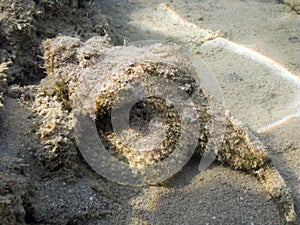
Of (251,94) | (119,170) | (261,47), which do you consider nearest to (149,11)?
(261,47)

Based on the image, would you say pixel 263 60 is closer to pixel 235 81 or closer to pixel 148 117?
pixel 235 81

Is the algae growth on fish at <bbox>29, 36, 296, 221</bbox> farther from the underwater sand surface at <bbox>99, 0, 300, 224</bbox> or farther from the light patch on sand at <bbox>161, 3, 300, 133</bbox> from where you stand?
the light patch on sand at <bbox>161, 3, 300, 133</bbox>

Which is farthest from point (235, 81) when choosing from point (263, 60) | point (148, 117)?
point (148, 117)

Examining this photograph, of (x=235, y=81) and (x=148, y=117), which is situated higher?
(x=148, y=117)

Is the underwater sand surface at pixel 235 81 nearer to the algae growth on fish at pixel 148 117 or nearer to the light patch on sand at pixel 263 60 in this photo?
the light patch on sand at pixel 263 60

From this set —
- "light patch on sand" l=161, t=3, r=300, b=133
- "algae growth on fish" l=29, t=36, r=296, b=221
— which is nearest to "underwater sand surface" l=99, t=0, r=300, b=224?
"light patch on sand" l=161, t=3, r=300, b=133

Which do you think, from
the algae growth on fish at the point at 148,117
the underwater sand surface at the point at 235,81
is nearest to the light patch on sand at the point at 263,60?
the underwater sand surface at the point at 235,81

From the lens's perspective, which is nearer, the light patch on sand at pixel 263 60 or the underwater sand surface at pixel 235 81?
the underwater sand surface at pixel 235 81

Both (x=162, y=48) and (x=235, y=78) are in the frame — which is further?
(x=235, y=78)

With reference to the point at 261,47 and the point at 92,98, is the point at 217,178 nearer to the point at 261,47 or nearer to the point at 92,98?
the point at 92,98

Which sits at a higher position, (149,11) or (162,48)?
(162,48)

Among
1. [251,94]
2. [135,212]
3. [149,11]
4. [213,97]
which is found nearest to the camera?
[135,212]
